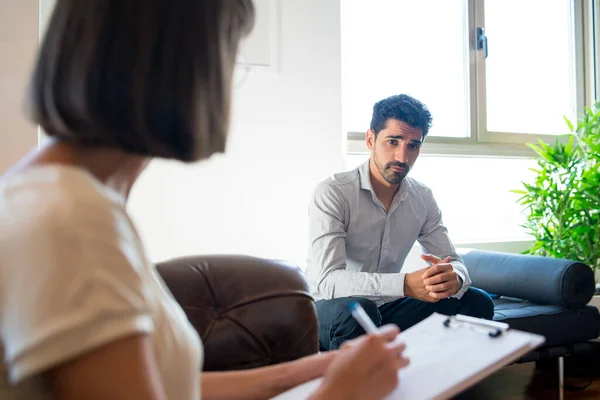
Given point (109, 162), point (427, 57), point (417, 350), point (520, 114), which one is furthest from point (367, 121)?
point (109, 162)

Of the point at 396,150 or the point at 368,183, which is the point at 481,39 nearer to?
the point at 396,150

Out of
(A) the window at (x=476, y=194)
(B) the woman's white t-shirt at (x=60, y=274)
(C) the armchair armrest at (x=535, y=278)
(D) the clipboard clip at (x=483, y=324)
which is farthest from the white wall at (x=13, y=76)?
(A) the window at (x=476, y=194)

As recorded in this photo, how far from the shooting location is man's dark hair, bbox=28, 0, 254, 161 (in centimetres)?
45

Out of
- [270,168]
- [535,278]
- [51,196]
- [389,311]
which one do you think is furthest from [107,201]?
[535,278]

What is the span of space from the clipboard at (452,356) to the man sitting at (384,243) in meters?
0.77

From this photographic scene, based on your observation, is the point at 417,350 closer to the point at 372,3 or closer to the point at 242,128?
the point at 242,128

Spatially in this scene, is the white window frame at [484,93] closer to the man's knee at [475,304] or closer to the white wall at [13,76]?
the man's knee at [475,304]

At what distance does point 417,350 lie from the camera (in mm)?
801

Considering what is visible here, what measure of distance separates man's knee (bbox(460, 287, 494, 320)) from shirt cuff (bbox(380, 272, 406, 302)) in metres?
0.33

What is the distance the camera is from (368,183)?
1992mm

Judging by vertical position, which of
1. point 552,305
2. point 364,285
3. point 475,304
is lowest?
point 552,305

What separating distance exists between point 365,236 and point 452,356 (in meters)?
1.24

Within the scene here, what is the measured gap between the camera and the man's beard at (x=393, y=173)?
2.02m

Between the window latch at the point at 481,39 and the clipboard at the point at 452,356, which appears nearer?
the clipboard at the point at 452,356
